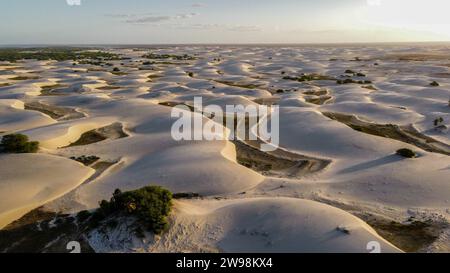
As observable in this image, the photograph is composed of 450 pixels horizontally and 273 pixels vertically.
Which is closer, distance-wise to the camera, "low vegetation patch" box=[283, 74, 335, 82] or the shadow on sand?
the shadow on sand

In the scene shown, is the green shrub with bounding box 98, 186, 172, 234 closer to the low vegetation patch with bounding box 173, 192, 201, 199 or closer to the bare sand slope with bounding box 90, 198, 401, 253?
the bare sand slope with bounding box 90, 198, 401, 253

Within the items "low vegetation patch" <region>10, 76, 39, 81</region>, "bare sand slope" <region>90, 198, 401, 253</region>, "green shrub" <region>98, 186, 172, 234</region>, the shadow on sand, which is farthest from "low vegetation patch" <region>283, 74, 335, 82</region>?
"green shrub" <region>98, 186, 172, 234</region>

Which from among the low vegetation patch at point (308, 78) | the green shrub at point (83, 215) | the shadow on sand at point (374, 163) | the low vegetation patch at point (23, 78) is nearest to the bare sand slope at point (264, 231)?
the green shrub at point (83, 215)

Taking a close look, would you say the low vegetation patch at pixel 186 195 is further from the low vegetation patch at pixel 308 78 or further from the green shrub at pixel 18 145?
the low vegetation patch at pixel 308 78
